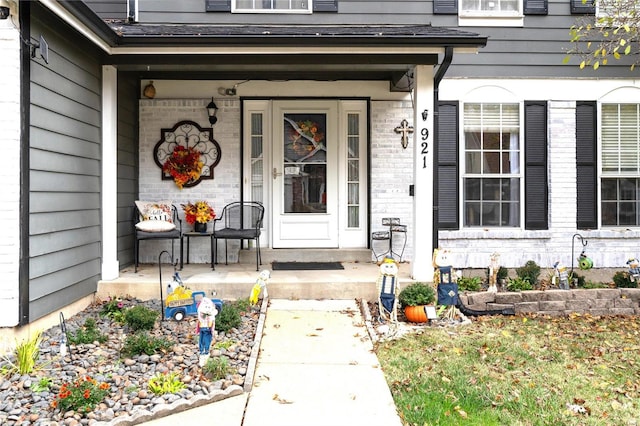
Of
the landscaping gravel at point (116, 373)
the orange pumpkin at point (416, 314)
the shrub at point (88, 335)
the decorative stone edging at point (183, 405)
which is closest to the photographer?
the decorative stone edging at point (183, 405)

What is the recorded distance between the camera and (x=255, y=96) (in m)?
7.44

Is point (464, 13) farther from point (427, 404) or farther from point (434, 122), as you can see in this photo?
point (427, 404)

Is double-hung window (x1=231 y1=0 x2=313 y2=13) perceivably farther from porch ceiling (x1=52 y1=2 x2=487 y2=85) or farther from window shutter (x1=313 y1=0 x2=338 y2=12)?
porch ceiling (x1=52 y1=2 x2=487 y2=85)

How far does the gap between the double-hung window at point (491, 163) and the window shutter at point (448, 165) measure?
149mm

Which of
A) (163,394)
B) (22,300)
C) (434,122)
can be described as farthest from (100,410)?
(434,122)

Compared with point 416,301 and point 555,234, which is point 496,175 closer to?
point 555,234

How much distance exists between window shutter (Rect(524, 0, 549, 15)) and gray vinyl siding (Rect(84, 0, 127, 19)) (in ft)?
17.6

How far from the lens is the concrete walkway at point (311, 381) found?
329 centimetres

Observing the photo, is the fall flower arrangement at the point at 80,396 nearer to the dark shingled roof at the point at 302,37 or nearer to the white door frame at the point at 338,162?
the dark shingled roof at the point at 302,37

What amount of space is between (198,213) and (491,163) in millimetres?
3941

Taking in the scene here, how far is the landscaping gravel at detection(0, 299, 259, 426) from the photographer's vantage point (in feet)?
10.6

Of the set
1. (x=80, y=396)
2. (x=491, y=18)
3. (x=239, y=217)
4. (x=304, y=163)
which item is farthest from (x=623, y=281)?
(x=80, y=396)

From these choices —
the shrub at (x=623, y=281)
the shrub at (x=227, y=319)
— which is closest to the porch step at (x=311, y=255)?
the shrub at (x=227, y=319)

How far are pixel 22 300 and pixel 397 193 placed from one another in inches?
188
